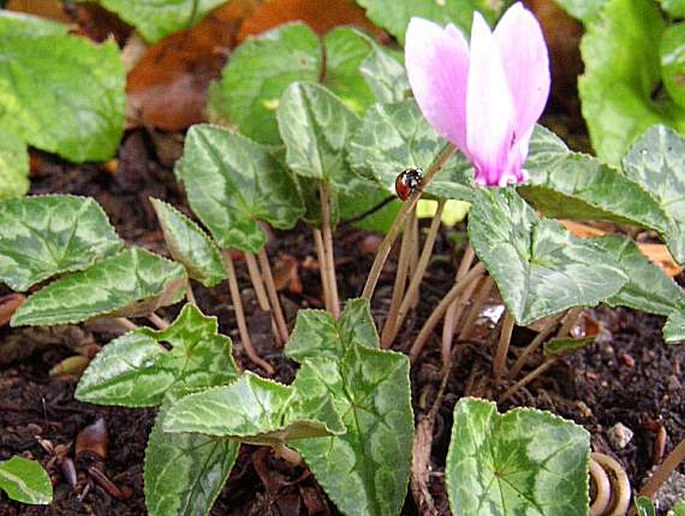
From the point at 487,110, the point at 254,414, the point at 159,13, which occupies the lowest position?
the point at 254,414

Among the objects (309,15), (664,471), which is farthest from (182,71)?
(664,471)

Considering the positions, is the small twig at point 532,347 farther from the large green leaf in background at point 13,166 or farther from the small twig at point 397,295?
the large green leaf in background at point 13,166

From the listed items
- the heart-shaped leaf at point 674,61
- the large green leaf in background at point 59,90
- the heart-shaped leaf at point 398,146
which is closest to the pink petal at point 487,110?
the heart-shaped leaf at point 398,146

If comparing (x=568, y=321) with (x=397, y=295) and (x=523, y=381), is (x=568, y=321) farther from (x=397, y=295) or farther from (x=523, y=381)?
(x=397, y=295)

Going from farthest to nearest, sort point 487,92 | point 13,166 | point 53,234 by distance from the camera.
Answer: point 13,166, point 53,234, point 487,92

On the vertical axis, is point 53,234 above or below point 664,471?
above

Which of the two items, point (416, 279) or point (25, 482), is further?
point (416, 279)

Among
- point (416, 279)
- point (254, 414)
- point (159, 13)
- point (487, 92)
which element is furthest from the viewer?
point (159, 13)
